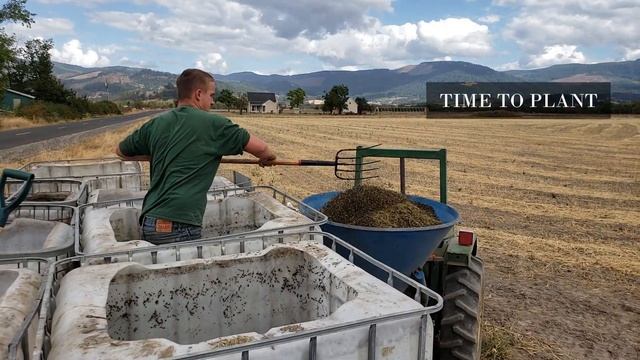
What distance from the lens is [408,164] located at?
59.3 feet

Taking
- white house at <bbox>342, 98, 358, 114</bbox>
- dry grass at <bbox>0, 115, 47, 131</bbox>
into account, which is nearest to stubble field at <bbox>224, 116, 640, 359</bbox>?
dry grass at <bbox>0, 115, 47, 131</bbox>

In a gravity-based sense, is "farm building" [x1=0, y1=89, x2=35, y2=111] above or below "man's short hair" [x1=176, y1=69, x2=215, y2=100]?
above

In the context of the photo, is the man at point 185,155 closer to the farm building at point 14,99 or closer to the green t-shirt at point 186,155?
the green t-shirt at point 186,155

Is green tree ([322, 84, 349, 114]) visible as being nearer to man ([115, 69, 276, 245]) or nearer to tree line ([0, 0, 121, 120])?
tree line ([0, 0, 121, 120])

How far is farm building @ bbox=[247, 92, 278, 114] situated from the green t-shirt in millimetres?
129920

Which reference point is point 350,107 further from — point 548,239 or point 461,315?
point 461,315

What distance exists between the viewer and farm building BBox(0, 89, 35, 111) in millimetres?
56491

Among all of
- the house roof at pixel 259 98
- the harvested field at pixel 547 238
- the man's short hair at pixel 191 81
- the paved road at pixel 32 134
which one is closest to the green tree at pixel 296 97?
the house roof at pixel 259 98

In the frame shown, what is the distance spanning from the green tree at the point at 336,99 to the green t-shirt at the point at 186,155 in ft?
320

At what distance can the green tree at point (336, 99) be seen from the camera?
100000mm

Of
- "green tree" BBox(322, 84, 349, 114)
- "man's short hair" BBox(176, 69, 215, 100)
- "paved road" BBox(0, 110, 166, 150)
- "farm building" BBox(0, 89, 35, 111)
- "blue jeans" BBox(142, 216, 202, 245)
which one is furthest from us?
"green tree" BBox(322, 84, 349, 114)

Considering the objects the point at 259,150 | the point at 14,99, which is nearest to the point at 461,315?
the point at 259,150

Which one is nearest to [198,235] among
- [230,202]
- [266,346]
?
[230,202]

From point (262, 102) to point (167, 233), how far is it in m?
137
